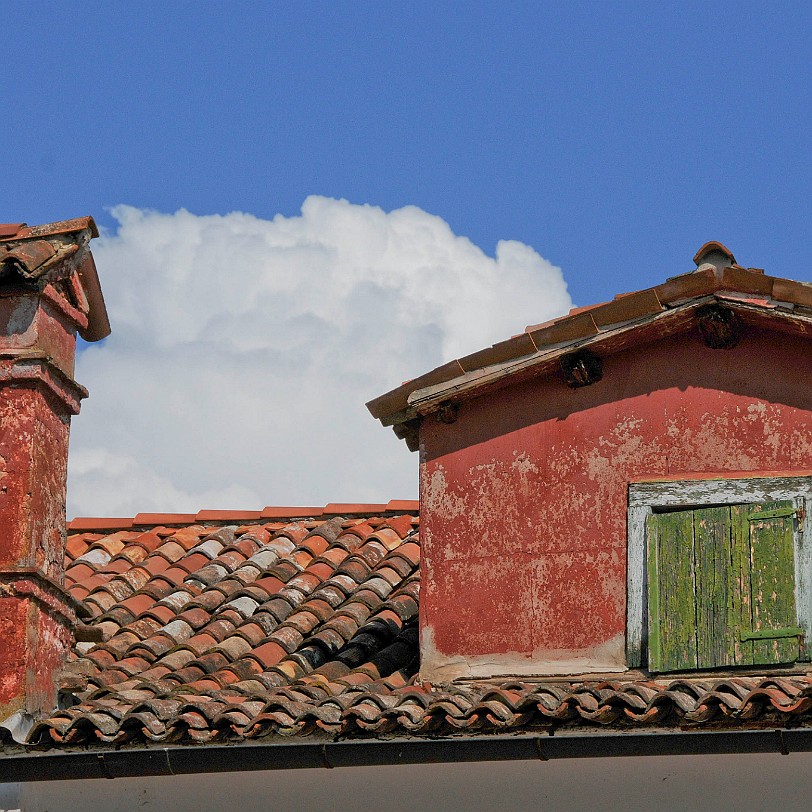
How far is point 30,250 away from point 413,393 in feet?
7.91

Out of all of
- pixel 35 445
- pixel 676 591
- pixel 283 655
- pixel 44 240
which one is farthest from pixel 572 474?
pixel 44 240

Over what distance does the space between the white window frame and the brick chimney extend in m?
3.26

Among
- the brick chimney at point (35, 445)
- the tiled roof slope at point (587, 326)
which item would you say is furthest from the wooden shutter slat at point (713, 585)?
the brick chimney at point (35, 445)

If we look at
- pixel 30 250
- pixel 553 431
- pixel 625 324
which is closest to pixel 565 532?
pixel 553 431

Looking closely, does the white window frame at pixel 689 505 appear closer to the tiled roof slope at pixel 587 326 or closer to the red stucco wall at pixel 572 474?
the red stucco wall at pixel 572 474

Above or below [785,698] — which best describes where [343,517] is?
above

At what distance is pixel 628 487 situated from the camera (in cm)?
906

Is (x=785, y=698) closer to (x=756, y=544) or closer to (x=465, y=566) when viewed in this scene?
(x=756, y=544)

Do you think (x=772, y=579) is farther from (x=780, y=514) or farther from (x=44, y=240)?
(x=44, y=240)

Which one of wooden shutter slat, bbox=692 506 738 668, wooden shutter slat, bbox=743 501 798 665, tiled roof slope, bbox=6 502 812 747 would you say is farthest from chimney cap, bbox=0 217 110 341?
wooden shutter slat, bbox=743 501 798 665

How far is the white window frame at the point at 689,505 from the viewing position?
8.50 m

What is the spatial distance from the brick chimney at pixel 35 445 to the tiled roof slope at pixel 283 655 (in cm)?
32

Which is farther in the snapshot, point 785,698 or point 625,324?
point 625,324

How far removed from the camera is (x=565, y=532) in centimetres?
915
